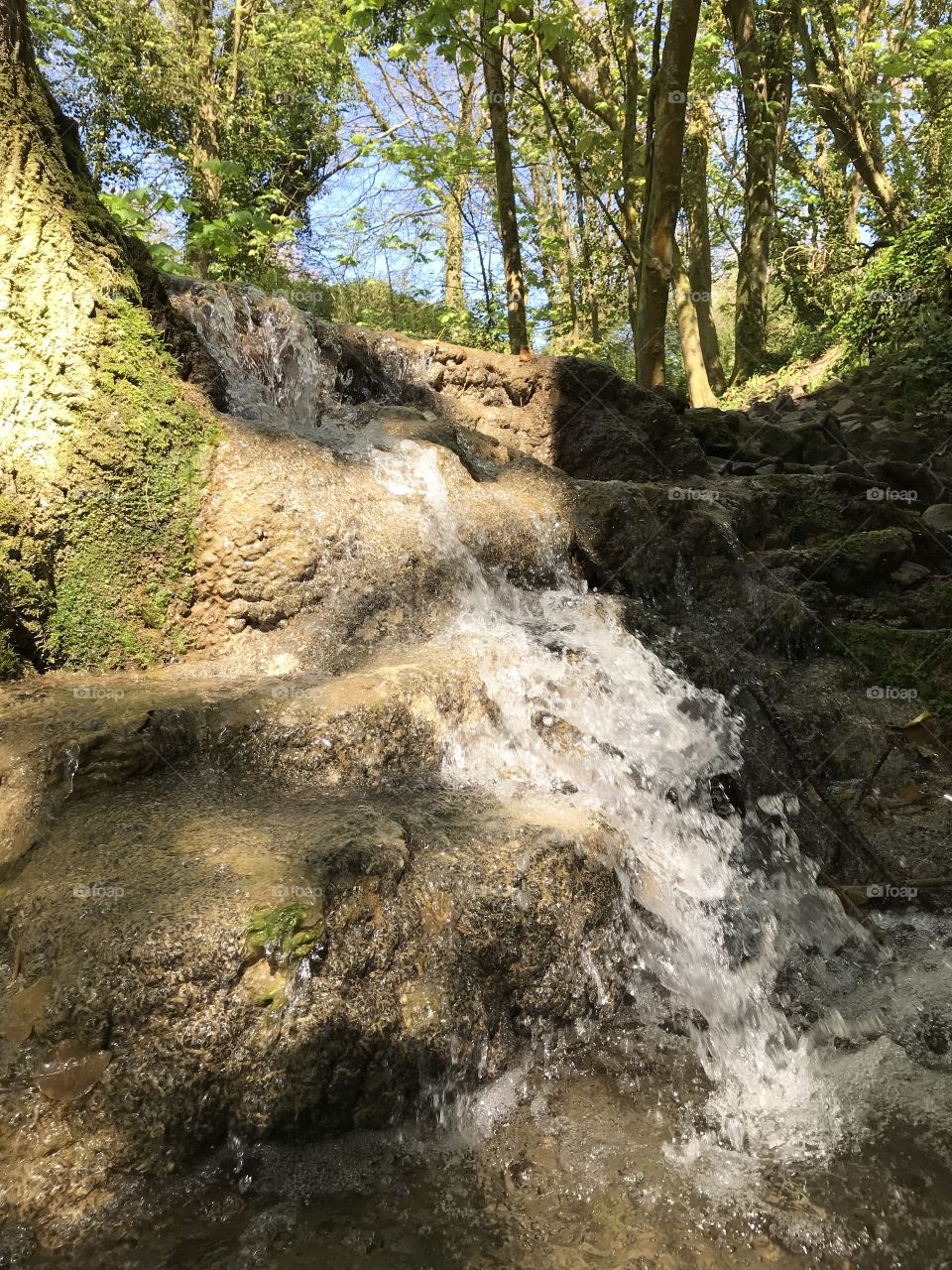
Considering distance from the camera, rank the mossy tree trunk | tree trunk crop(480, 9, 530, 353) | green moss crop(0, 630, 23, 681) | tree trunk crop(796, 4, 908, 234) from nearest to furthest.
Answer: green moss crop(0, 630, 23, 681) < the mossy tree trunk < tree trunk crop(480, 9, 530, 353) < tree trunk crop(796, 4, 908, 234)

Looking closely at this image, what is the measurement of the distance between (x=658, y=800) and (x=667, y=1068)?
1139 millimetres

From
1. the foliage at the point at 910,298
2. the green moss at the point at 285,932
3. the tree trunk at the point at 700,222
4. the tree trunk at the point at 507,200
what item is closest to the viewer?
the green moss at the point at 285,932

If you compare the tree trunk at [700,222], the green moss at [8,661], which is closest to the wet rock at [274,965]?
the green moss at [8,661]

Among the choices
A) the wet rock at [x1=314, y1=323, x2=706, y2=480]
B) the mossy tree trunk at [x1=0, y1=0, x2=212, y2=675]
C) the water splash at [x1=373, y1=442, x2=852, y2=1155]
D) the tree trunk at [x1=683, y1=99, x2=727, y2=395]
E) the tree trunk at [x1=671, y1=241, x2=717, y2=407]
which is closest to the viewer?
the water splash at [x1=373, y1=442, x2=852, y2=1155]

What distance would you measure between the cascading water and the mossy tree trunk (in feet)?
4.21

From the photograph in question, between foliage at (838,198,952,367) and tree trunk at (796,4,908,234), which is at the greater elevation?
tree trunk at (796,4,908,234)

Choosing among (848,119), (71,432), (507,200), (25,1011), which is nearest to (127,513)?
(71,432)

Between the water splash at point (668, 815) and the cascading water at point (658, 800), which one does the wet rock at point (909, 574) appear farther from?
the water splash at point (668, 815)

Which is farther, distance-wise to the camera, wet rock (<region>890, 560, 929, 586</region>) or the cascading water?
wet rock (<region>890, 560, 929, 586</region>)

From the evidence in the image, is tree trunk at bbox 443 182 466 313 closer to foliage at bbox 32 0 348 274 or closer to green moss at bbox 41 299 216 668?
foliage at bbox 32 0 348 274

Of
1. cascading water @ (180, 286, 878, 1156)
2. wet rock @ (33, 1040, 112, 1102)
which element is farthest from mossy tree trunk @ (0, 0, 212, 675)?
wet rock @ (33, 1040, 112, 1102)

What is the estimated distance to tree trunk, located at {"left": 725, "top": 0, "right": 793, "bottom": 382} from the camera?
1023 centimetres

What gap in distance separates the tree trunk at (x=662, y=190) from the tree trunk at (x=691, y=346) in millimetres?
2370

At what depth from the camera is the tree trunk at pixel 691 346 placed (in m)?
11.0
